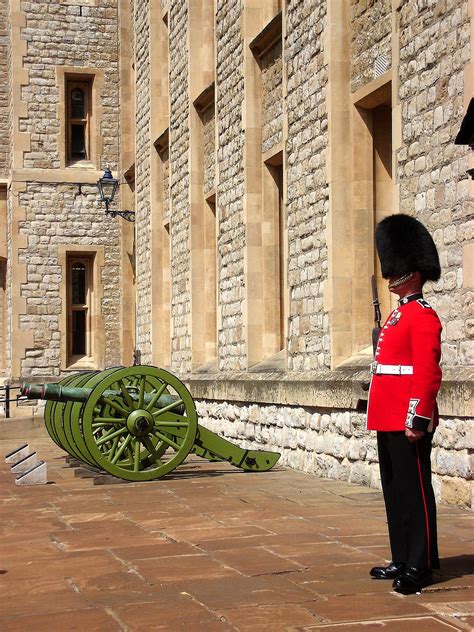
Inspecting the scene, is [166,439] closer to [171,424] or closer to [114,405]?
[171,424]

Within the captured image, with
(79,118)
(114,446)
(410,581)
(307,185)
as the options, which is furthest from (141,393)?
(79,118)

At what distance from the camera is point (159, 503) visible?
841 cm

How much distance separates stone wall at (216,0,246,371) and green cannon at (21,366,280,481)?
125 inches

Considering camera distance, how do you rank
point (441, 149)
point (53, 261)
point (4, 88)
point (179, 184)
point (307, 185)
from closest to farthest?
point (441, 149), point (307, 185), point (179, 184), point (53, 261), point (4, 88)

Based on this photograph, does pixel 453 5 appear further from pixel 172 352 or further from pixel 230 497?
pixel 172 352

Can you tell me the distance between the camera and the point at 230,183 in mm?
13680

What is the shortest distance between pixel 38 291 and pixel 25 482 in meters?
11.7

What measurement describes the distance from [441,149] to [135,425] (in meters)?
3.41

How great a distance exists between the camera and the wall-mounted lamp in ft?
68.4

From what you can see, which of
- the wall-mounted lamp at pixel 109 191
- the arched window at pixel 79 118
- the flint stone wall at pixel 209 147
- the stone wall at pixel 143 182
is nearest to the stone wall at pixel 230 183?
the flint stone wall at pixel 209 147

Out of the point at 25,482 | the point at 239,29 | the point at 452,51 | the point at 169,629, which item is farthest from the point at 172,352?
the point at 169,629

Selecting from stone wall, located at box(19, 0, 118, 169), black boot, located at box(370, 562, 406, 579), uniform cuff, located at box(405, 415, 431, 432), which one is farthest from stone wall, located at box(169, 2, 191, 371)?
uniform cuff, located at box(405, 415, 431, 432)

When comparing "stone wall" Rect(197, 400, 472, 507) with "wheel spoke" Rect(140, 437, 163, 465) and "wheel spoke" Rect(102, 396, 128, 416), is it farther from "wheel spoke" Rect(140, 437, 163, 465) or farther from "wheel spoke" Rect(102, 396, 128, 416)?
"wheel spoke" Rect(102, 396, 128, 416)

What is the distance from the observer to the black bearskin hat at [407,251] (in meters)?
5.31
